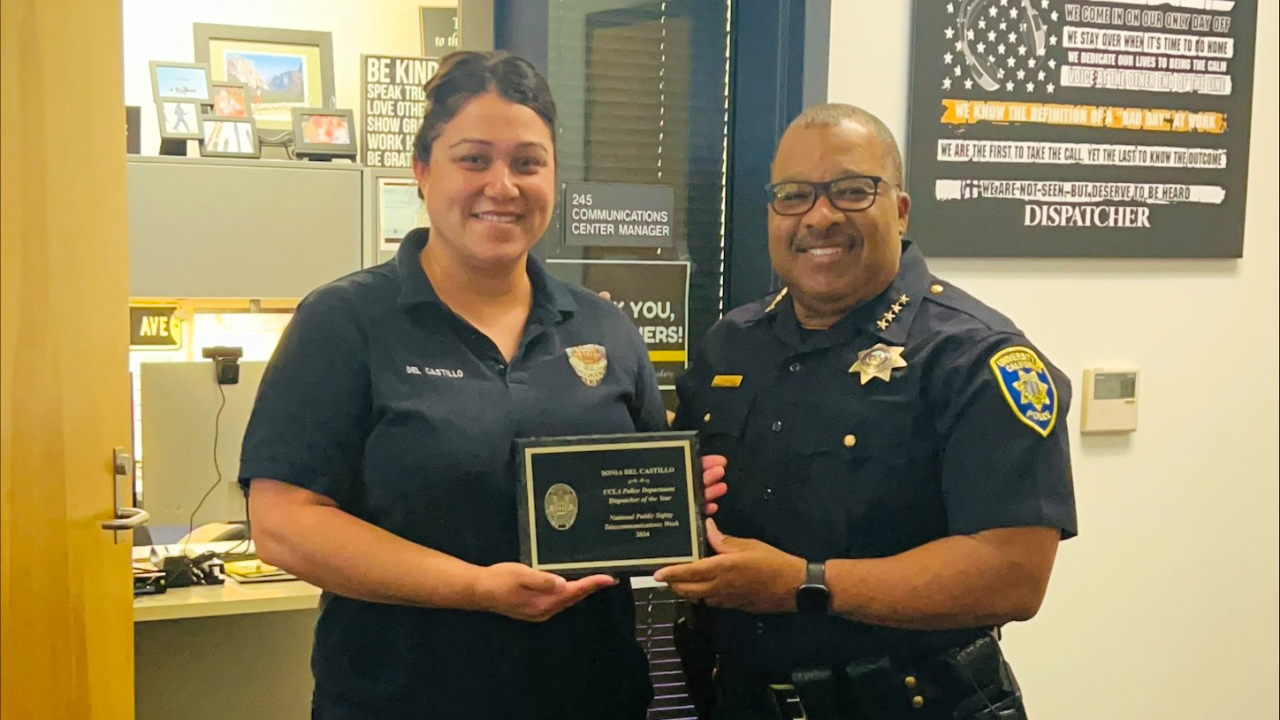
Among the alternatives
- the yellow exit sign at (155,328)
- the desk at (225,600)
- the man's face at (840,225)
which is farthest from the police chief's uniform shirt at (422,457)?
the yellow exit sign at (155,328)

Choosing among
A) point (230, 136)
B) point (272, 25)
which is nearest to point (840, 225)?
point (230, 136)

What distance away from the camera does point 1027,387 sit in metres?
1.56

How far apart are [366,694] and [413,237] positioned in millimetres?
625

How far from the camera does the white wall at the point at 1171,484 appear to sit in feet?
7.61

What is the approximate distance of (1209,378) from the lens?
244 cm

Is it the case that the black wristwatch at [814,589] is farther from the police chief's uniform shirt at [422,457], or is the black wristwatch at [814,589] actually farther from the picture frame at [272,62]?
the picture frame at [272,62]

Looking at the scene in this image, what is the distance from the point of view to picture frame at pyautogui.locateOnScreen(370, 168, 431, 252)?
11.6 feet

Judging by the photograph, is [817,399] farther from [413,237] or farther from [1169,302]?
[1169,302]

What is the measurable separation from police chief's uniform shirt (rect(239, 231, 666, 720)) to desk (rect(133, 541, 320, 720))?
4.19ft

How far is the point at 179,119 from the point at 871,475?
2.64m

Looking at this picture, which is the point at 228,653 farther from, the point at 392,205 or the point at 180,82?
the point at 180,82

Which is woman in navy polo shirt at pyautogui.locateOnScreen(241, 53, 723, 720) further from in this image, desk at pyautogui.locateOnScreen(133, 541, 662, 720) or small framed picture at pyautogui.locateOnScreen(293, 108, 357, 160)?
small framed picture at pyautogui.locateOnScreen(293, 108, 357, 160)

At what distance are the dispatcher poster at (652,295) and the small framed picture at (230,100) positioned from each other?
6.05 feet

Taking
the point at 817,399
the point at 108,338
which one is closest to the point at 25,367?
the point at 108,338
